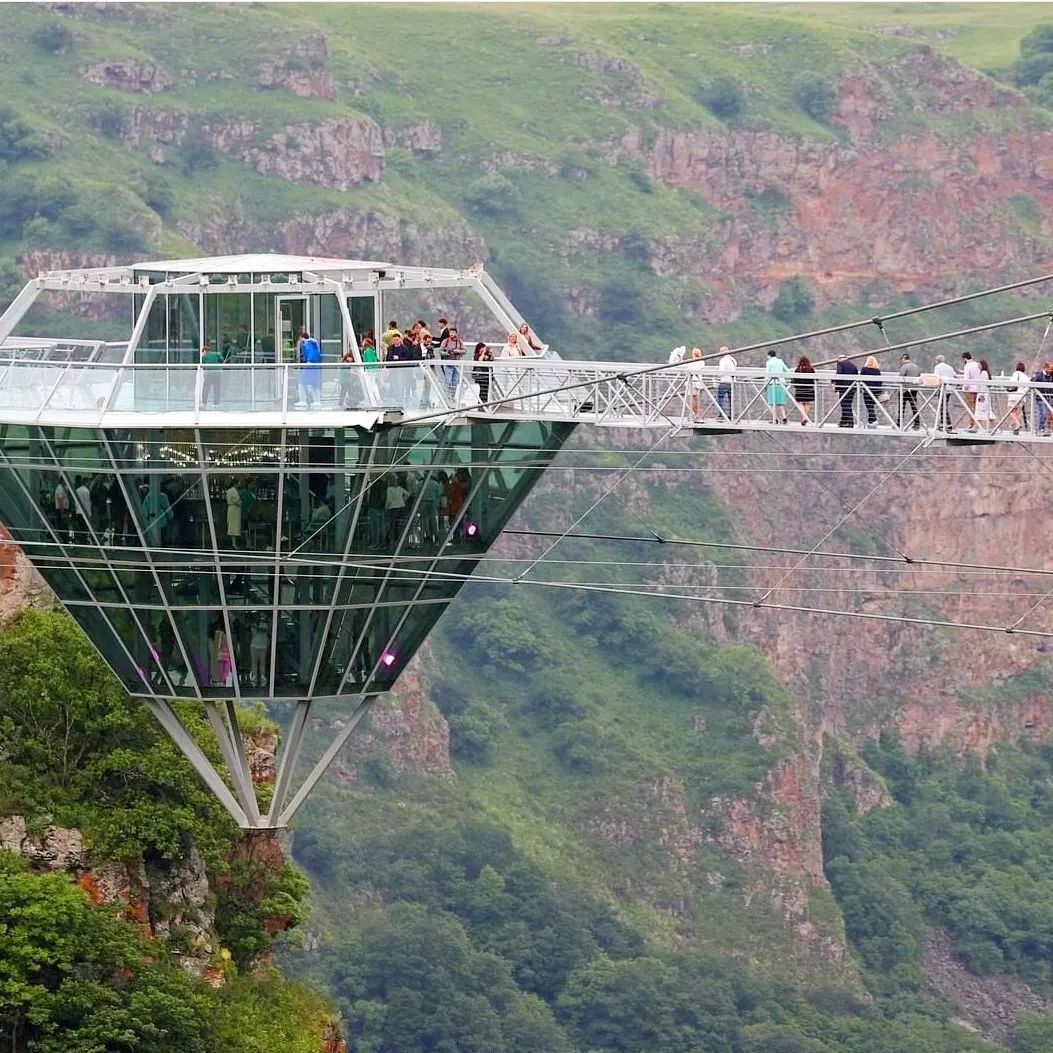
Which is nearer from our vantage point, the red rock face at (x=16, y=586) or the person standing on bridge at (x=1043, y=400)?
the person standing on bridge at (x=1043, y=400)

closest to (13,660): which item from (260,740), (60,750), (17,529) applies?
(60,750)

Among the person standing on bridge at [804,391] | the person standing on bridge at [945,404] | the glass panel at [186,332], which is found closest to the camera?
the person standing on bridge at [945,404]

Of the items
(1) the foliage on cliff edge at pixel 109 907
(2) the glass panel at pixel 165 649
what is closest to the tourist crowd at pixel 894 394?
(2) the glass panel at pixel 165 649

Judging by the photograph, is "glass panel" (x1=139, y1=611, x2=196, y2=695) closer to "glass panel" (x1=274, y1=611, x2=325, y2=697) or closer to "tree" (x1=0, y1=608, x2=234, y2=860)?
"glass panel" (x1=274, y1=611, x2=325, y2=697)

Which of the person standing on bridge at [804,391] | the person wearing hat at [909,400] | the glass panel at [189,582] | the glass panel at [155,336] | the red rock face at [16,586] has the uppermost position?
the person wearing hat at [909,400]

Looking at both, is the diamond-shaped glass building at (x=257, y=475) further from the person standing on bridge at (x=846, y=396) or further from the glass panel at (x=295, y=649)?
the person standing on bridge at (x=846, y=396)

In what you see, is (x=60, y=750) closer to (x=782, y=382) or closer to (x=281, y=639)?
(x=281, y=639)

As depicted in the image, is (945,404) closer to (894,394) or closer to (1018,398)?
(1018,398)
